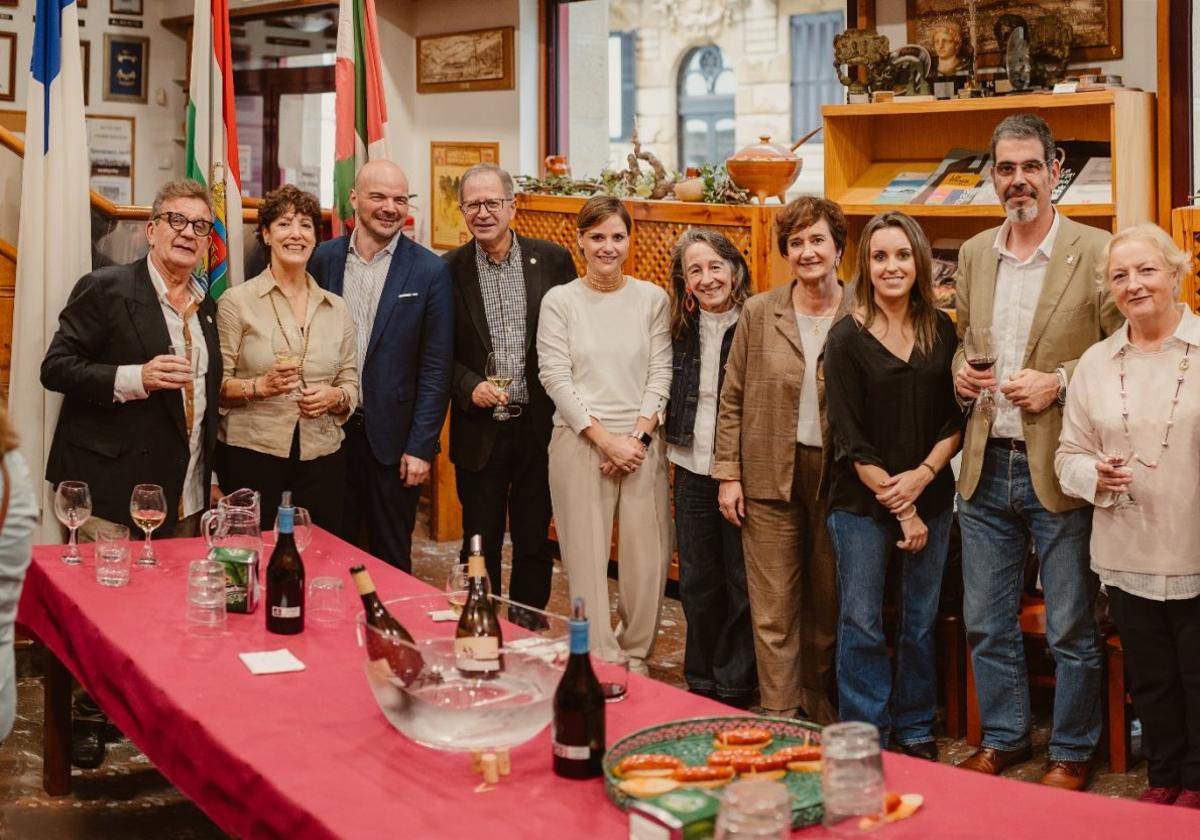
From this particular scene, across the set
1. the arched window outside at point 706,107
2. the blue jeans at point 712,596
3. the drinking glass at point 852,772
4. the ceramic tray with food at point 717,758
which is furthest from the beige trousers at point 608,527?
the arched window outside at point 706,107

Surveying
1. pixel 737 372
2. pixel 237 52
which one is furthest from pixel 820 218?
pixel 237 52

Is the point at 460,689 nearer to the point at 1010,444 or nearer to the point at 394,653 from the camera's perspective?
the point at 394,653

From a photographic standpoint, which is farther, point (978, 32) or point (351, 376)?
point (978, 32)

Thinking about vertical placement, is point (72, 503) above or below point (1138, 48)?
below

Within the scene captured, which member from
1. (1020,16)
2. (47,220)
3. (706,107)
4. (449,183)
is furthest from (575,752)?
(706,107)

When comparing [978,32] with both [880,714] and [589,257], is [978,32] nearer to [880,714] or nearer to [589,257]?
[589,257]

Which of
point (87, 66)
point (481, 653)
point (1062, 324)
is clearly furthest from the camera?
A: point (87, 66)

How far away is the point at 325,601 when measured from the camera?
3326 mm

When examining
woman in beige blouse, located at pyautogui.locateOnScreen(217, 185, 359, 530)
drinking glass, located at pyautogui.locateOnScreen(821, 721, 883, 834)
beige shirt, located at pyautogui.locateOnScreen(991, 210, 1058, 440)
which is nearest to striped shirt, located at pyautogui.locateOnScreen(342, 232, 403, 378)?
woman in beige blouse, located at pyautogui.locateOnScreen(217, 185, 359, 530)

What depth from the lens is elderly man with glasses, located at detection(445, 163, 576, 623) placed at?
4824 millimetres

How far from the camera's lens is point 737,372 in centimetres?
441

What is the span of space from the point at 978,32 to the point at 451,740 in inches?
152

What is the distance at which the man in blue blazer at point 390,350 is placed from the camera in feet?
15.6

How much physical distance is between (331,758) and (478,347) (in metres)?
2.59
